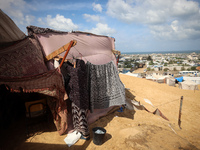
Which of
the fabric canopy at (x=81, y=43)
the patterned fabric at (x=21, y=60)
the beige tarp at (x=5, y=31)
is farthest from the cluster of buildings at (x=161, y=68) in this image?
the beige tarp at (x=5, y=31)

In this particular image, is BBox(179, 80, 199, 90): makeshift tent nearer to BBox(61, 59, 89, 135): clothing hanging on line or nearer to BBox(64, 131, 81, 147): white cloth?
BBox(61, 59, 89, 135): clothing hanging on line

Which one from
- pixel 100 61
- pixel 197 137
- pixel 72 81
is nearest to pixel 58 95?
pixel 72 81

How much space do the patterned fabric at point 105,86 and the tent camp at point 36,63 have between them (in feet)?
2.39

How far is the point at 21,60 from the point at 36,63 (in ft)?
1.12

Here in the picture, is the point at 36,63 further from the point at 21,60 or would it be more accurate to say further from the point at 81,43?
the point at 81,43

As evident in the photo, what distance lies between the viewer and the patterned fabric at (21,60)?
97.0 inches

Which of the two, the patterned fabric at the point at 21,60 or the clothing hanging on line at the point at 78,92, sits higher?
the patterned fabric at the point at 21,60

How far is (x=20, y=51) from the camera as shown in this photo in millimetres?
2828

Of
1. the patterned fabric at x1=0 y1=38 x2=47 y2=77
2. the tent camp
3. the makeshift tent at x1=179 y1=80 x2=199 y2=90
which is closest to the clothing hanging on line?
the tent camp

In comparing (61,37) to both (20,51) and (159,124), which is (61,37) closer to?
(20,51)

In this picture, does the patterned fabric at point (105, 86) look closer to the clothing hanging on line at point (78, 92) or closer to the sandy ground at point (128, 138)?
the clothing hanging on line at point (78, 92)

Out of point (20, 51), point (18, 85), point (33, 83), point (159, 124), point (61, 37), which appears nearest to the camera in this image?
point (18, 85)

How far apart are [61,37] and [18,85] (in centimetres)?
224

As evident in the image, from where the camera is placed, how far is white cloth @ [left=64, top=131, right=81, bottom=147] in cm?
323
